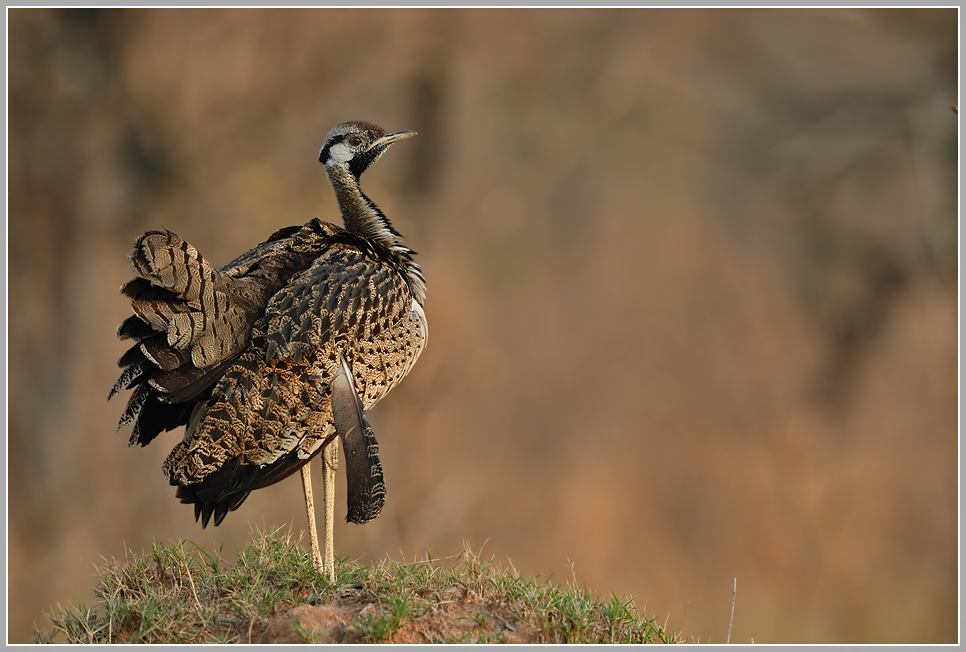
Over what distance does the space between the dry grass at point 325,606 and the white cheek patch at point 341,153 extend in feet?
Result: 7.04

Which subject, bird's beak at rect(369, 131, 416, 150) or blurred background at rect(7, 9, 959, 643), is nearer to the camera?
bird's beak at rect(369, 131, 416, 150)

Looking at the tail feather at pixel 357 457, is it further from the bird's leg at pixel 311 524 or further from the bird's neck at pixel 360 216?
the bird's neck at pixel 360 216

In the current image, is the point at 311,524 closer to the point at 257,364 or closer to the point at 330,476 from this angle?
the point at 330,476

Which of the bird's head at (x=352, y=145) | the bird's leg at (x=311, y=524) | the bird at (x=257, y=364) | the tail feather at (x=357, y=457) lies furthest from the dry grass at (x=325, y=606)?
the bird's head at (x=352, y=145)

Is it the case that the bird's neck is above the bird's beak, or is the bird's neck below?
below

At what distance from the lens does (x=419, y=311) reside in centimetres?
459

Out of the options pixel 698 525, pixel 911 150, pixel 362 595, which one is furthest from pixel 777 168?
pixel 362 595

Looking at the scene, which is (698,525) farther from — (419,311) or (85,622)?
(85,622)

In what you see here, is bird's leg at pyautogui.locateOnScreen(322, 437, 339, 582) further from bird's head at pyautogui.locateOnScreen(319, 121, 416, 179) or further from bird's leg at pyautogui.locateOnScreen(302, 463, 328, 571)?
bird's head at pyautogui.locateOnScreen(319, 121, 416, 179)

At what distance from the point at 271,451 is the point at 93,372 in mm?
8152

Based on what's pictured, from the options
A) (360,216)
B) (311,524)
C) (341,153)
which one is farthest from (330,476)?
(341,153)

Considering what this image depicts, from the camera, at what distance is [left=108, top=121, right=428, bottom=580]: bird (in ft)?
12.3

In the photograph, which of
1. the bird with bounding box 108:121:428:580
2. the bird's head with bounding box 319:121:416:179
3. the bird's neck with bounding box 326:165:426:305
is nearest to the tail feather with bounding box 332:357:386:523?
the bird with bounding box 108:121:428:580

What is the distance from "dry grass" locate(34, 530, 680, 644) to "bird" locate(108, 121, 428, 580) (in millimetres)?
228
